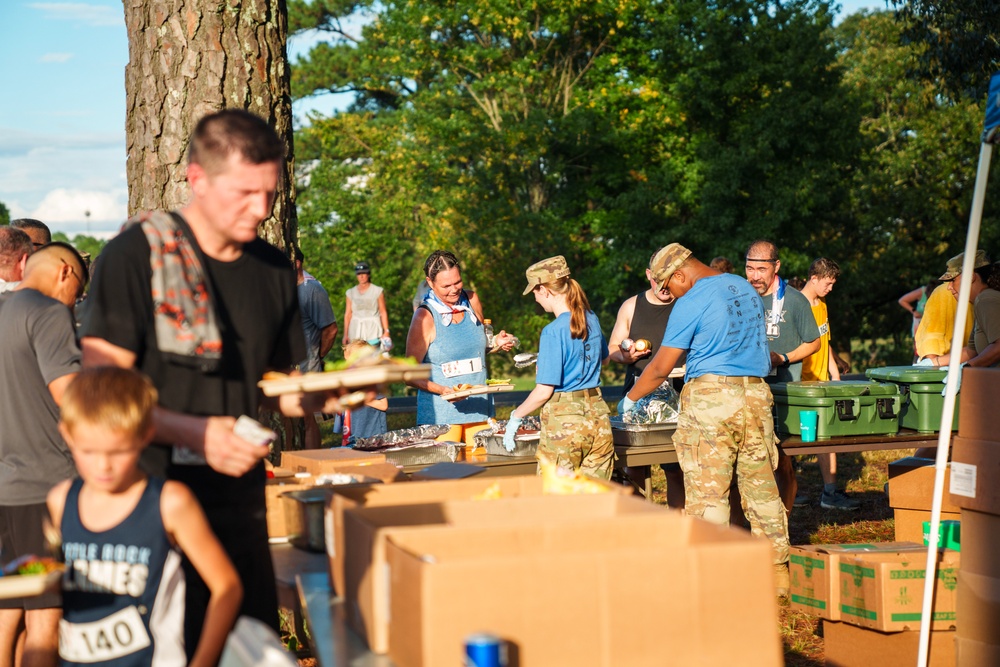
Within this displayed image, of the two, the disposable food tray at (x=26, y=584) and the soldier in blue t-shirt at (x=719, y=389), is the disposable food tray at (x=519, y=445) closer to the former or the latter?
the soldier in blue t-shirt at (x=719, y=389)

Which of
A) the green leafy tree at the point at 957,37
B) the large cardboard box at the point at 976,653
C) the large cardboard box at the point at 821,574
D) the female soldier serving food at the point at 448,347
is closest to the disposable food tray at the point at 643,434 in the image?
the female soldier serving food at the point at 448,347

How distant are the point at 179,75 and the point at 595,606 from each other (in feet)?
13.7

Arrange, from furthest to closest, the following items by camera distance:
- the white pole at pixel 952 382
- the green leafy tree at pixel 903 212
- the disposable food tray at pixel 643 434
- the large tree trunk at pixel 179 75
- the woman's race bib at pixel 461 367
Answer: the green leafy tree at pixel 903 212 → the woman's race bib at pixel 461 367 → the disposable food tray at pixel 643 434 → the large tree trunk at pixel 179 75 → the white pole at pixel 952 382

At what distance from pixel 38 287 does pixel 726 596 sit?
299 cm

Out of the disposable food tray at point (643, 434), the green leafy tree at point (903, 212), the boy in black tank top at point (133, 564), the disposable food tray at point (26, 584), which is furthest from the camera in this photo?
the green leafy tree at point (903, 212)

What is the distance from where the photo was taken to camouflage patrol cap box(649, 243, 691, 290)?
5750 millimetres

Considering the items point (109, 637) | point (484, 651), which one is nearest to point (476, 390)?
point (109, 637)

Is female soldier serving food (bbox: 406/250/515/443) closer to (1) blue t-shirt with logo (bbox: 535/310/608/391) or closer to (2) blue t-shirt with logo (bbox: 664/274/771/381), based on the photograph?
(1) blue t-shirt with logo (bbox: 535/310/608/391)

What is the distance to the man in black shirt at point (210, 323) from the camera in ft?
7.61

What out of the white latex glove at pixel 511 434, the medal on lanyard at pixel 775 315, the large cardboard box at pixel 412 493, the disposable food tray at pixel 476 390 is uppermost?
the medal on lanyard at pixel 775 315

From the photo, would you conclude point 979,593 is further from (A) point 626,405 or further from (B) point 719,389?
(A) point 626,405

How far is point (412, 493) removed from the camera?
262cm

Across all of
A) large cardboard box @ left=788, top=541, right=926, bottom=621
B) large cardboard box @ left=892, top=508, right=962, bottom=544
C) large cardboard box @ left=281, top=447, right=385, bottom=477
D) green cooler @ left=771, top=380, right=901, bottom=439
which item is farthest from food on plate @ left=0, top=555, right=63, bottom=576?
green cooler @ left=771, top=380, right=901, bottom=439

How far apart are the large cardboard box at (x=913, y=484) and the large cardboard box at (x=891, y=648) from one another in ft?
3.89
